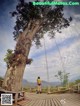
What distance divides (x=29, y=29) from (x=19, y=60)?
1.87 ft

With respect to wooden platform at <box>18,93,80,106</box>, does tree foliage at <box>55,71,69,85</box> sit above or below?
above

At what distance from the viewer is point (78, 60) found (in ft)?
14.4

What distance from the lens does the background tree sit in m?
4.43

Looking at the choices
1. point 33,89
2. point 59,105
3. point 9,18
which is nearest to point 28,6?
point 9,18

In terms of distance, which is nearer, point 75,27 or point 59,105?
point 59,105

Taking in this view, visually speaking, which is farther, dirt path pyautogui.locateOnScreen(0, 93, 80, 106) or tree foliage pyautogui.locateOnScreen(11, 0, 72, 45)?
tree foliage pyautogui.locateOnScreen(11, 0, 72, 45)

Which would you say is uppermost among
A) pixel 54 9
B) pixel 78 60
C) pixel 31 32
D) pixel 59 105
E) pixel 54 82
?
pixel 54 9

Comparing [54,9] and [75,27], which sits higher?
[54,9]

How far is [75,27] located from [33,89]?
1268 mm

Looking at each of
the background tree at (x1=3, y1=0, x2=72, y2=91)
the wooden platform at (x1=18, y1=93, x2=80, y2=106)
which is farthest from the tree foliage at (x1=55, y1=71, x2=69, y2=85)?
the background tree at (x1=3, y1=0, x2=72, y2=91)

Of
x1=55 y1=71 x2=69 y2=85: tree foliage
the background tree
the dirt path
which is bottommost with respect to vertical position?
the dirt path

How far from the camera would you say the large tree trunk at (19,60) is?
173 inches

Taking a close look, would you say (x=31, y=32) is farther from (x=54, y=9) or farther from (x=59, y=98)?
(x=59, y=98)

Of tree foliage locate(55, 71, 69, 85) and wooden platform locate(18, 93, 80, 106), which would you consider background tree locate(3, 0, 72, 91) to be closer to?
wooden platform locate(18, 93, 80, 106)
